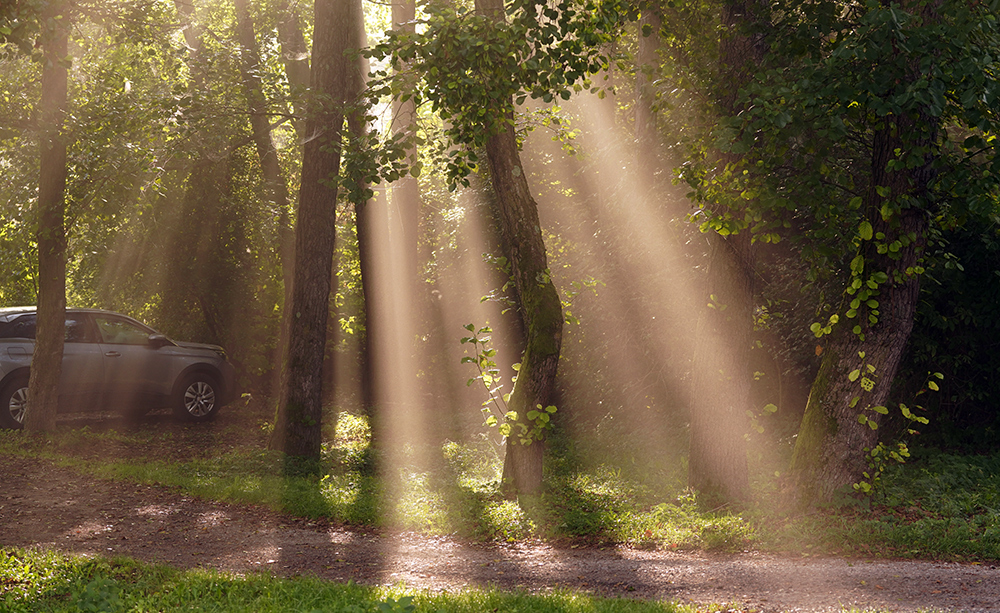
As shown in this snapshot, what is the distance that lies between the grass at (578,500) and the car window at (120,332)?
1.55 metres

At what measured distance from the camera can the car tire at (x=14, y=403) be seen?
1185cm

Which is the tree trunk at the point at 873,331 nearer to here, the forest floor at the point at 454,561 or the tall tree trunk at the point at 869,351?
the tall tree trunk at the point at 869,351

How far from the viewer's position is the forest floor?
562cm

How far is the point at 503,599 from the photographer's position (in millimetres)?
5332

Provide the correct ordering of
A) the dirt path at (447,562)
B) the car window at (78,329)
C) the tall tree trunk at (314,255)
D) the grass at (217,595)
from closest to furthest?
the grass at (217,595) < the dirt path at (447,562) < the tall tree trunk at (314,255) < the car window at (78,329)

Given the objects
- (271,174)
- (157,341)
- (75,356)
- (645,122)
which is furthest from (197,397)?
(645,122)

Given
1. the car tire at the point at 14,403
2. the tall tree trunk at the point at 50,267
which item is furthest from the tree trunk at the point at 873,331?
the car tire at the point at 14,403

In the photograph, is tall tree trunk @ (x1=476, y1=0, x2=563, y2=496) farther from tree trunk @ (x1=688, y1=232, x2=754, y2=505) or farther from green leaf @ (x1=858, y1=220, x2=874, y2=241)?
green leaf @ (x1=858, y1=220, x2=874, y2=241)

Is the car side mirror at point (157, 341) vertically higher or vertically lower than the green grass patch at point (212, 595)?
higher

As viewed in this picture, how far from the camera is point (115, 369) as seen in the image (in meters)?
12.8

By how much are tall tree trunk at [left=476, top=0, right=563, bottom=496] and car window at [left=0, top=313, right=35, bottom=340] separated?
8110mm

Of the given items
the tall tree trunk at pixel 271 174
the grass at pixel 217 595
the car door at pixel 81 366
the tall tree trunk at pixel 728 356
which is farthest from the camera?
the tall tree trunk at pixel 271 174

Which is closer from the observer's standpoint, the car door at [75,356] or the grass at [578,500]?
the grass at [578,500]

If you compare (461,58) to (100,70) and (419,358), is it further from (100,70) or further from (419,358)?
(419,358)
